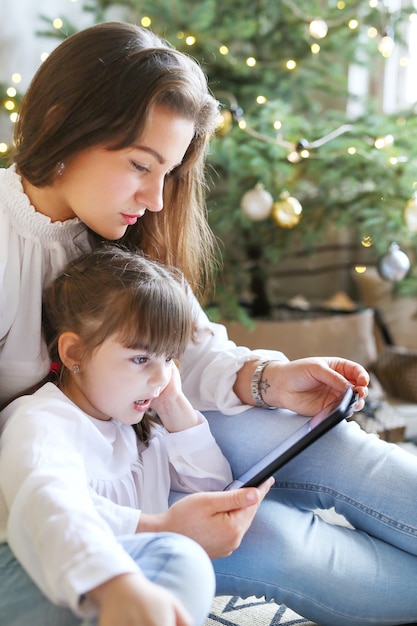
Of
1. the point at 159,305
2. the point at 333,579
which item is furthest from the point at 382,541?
the point at 159,305

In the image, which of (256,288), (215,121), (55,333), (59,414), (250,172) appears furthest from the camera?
(256,288)

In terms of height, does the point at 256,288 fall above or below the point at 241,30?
below

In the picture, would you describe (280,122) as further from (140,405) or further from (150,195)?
(140,405)

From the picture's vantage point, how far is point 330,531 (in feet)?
3.52

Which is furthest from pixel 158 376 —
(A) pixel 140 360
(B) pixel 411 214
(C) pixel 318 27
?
(C) pixel 318 27

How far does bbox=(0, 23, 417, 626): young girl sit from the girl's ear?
7cm

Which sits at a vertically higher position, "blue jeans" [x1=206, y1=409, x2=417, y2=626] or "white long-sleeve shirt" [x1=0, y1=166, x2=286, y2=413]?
"white long-sleeve shirt" [x1=0, y1=166, x2=286, y2=413]

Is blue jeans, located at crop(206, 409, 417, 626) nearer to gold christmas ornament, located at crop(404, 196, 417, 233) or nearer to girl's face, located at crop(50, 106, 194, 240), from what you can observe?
girl's face, located at crop(50, 106, 194, 240)

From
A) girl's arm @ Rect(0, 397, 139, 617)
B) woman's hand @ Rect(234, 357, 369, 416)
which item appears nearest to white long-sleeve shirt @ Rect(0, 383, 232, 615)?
girl's arm @ Rect(0, 397, 139, 617)

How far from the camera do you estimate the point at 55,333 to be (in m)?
1.07

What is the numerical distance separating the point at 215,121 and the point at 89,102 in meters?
0.23

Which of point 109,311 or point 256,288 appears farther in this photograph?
point 256,288

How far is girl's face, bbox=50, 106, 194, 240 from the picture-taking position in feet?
3.38

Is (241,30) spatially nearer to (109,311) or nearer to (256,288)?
(256,288)
